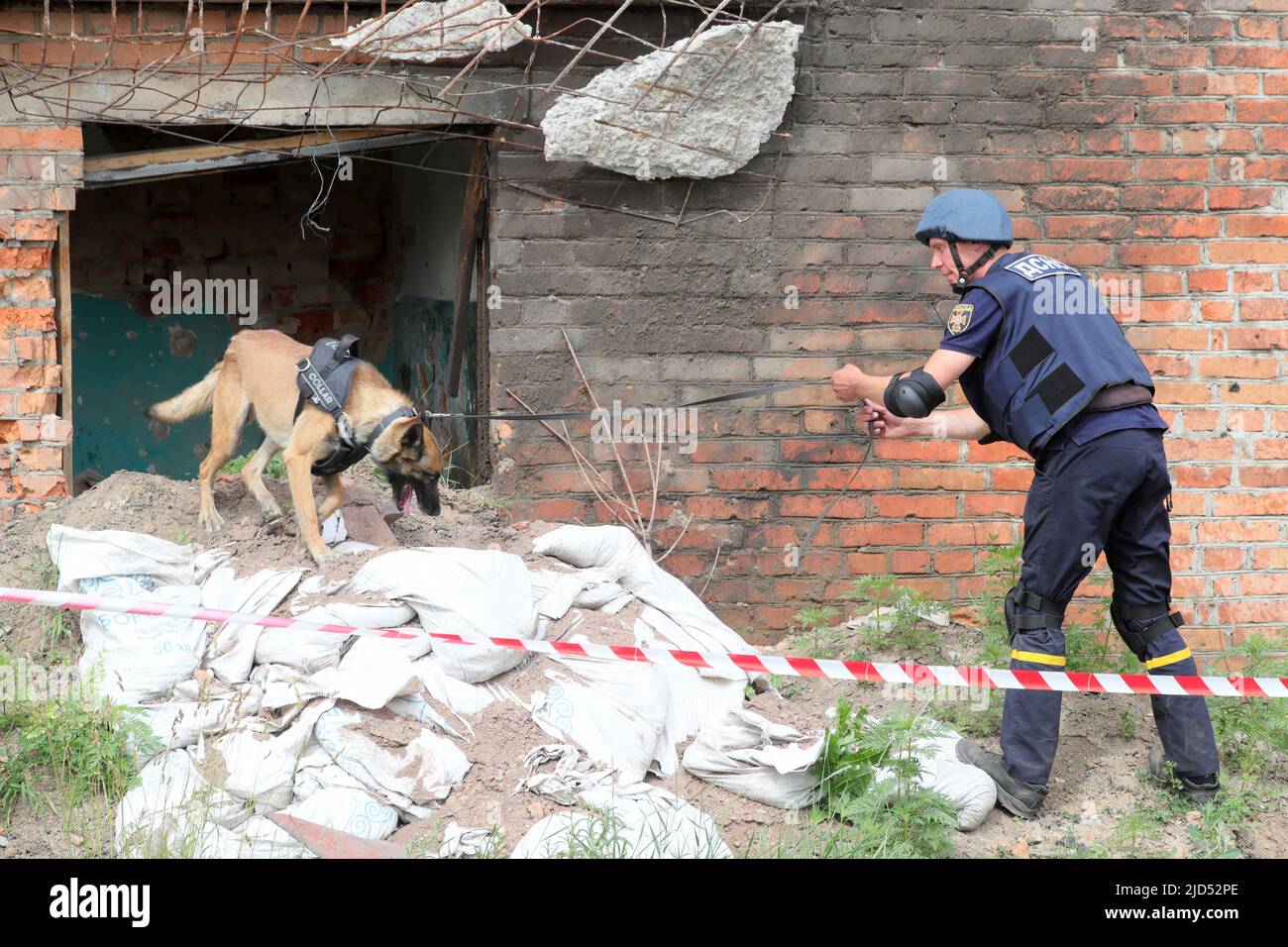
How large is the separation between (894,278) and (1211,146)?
151 centimetres

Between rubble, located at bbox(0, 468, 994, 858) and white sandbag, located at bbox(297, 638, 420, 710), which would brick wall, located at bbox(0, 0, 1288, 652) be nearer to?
rubble, located at bbox(0, 468, 994, 858)

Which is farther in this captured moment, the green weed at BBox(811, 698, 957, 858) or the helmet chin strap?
the helmet chin strap

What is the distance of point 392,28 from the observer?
5000 mm

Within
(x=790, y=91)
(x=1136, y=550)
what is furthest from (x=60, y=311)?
(x=1136, y=550)

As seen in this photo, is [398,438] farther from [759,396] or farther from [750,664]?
[759,396]

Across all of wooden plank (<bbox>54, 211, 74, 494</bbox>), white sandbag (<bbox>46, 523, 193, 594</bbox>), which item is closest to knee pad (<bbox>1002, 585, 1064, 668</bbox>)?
white sandbag (<bbox>46, 523, 193, 594</bbox>)

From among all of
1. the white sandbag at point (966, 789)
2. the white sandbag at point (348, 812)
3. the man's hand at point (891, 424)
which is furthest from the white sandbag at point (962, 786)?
the white sandbag at point (348, 812)

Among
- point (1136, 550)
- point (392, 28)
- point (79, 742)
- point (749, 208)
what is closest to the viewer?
point (79, 742)

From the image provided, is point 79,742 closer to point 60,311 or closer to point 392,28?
point 60,311

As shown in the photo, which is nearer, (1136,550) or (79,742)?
(79,742)

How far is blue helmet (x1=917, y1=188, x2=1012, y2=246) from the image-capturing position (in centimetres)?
404

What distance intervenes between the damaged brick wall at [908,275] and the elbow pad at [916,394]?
59.5 inches

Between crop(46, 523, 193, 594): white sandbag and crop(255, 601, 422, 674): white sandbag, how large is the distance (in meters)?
0.54

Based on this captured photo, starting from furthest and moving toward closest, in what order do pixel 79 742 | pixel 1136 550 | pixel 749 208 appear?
pixel 749 208 → pixel 1136 550 → pixel 79 742
